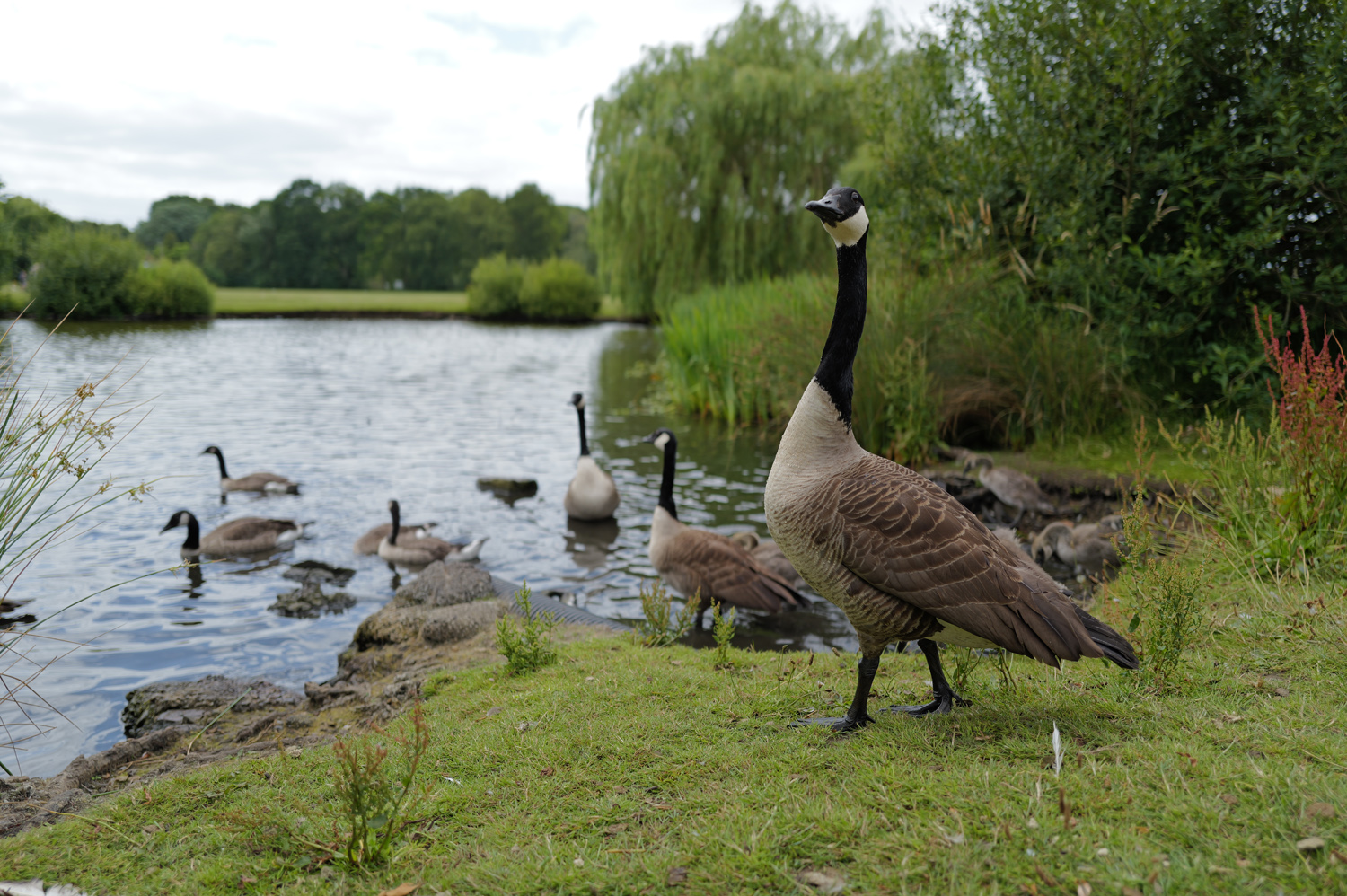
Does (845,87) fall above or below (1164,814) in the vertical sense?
above

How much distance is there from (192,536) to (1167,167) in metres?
14.8

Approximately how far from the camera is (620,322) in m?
71.9

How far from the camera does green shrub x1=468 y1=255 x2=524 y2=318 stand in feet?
250

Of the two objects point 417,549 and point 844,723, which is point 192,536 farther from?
point 844,723

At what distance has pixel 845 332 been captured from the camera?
448 cm

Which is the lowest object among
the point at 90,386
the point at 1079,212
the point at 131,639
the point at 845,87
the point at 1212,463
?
the point at 131,639

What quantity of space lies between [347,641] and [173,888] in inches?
201

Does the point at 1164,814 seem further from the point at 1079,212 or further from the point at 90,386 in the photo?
the point at 1079,212

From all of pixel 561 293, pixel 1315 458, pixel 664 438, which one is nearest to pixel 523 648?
pixel 664 438

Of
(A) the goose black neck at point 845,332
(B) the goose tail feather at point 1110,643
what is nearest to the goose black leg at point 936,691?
(B) the goose tail feather at point 1110,643

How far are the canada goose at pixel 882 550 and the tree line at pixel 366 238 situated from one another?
365 feet

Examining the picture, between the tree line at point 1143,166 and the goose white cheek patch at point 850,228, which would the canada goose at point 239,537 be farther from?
the tree line at point 1143,166

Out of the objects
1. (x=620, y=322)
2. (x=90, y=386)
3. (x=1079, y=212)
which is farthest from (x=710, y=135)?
(x=620, y=322)

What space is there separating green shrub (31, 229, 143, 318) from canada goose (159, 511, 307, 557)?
5372cm
